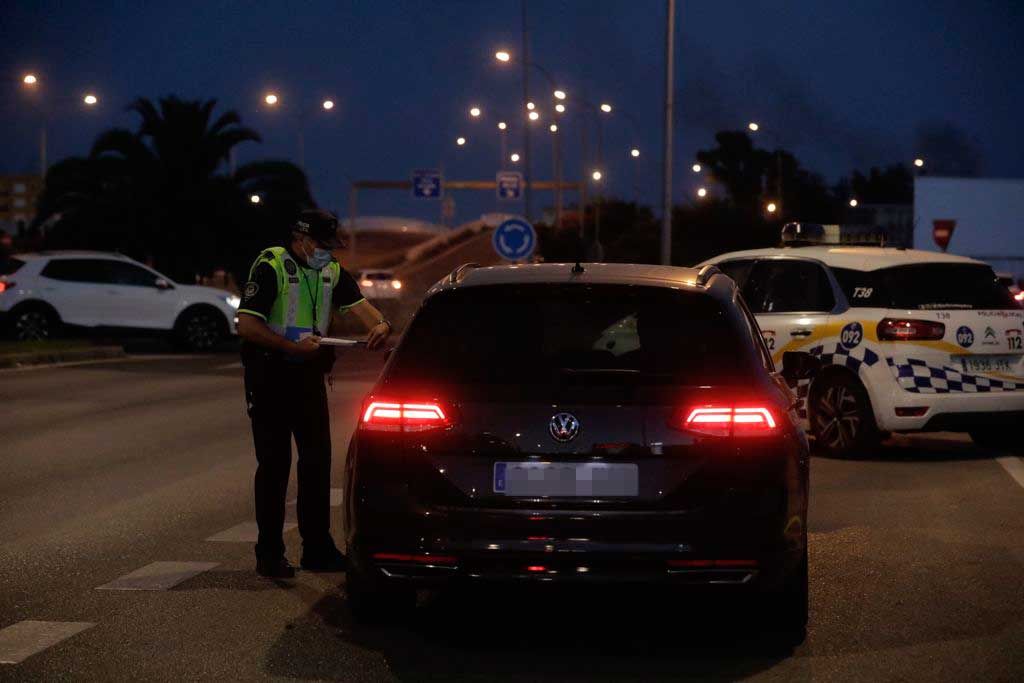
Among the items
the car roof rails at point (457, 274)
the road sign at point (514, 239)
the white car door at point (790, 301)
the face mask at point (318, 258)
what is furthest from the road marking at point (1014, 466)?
the road sign at point (514, 239)

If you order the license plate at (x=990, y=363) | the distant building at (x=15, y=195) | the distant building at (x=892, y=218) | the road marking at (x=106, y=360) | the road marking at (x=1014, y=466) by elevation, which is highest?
the distant building at (x=15, y=195)

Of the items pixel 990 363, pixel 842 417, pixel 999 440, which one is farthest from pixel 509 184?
pixel 990 363

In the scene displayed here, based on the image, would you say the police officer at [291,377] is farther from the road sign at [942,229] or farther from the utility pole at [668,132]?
the road sign at [942,229]

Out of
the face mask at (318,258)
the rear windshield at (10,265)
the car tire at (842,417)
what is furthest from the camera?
the rear windshield at (10,265)

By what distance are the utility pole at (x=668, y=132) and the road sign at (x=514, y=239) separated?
2.41 meters

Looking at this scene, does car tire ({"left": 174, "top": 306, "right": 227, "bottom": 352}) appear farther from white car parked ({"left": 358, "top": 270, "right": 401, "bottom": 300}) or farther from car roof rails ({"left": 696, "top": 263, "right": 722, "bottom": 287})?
white car parked ({"left": 358, "top": 270, "right": 401, "bottom": 300})

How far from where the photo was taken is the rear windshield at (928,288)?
522 inches

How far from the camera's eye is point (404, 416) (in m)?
6.48

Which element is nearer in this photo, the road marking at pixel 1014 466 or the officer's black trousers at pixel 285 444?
the officer's black trousers at pixel 285 444

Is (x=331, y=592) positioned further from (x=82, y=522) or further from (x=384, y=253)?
(x=384, y=253)

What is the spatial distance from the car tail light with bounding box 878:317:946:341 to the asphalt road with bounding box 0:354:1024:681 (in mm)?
1055

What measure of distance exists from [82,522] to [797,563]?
16.2 ft

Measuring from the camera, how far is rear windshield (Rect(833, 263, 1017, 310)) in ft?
43.5

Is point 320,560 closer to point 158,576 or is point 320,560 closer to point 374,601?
point 158,576
